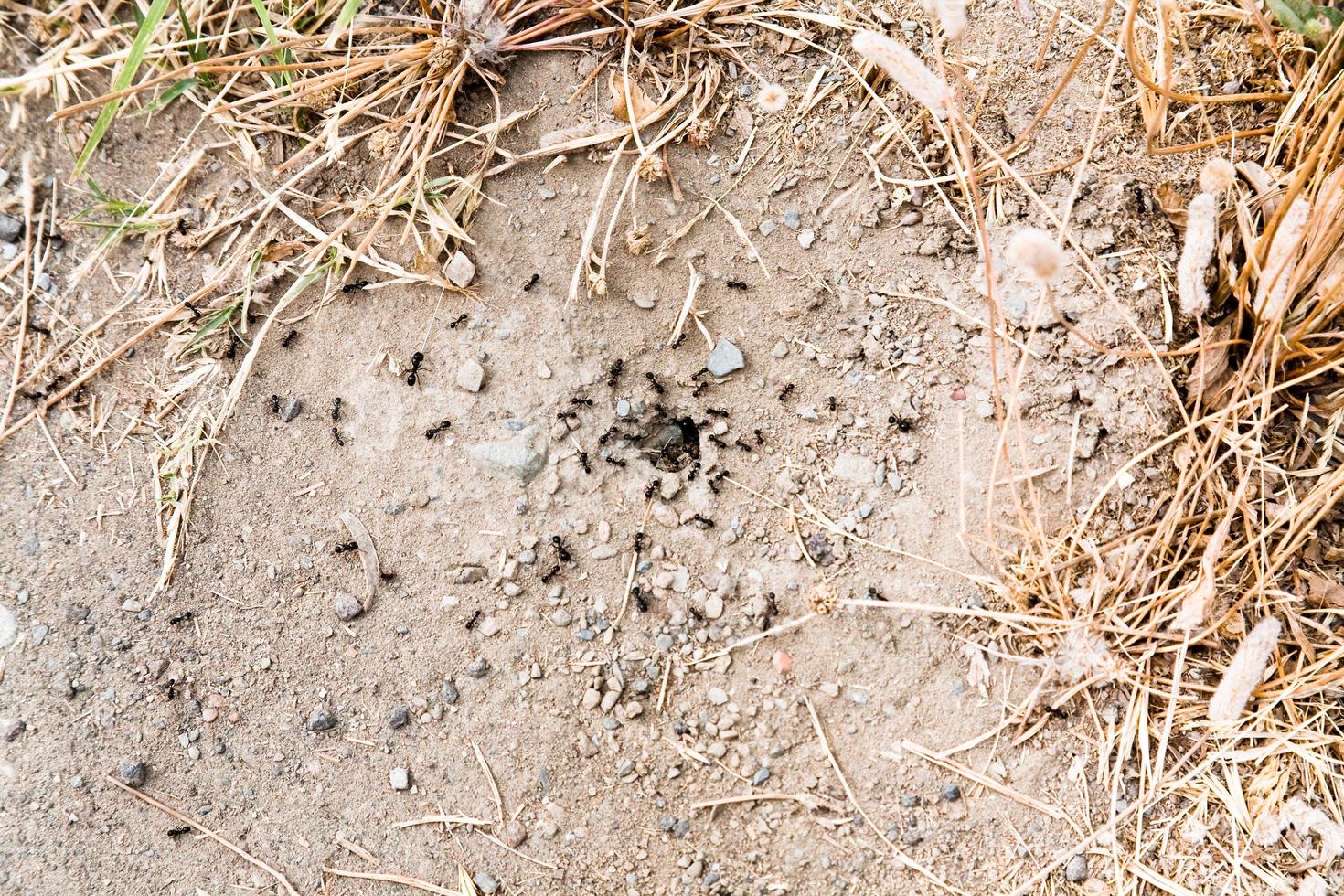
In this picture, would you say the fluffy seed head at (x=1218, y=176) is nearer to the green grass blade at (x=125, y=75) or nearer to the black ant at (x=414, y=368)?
the black ant at (x=414, y=368)

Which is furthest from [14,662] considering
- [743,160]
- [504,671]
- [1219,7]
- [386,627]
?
[1219,7]

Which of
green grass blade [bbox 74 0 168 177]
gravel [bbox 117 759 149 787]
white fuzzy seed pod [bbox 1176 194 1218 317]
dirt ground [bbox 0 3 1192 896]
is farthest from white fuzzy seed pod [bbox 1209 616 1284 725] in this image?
green grass blade [bbox 74 0 168 177]

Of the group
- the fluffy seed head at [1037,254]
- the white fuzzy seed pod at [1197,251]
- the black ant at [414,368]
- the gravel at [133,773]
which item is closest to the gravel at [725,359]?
the black ant at [414,368]

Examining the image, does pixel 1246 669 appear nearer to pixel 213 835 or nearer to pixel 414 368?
pixel 414 368

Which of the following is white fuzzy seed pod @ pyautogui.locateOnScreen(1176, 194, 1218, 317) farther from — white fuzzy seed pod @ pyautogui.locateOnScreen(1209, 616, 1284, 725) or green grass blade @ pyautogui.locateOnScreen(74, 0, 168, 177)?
green grass blade @ pyautogui.locateOnScreen(74, 0, 168, 177)

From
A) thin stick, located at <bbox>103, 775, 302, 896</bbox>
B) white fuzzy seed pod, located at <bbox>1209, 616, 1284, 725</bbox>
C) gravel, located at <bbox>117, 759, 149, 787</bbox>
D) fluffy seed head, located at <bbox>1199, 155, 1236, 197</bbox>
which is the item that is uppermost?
fluffy seed head, located at <bbox>1199, 155, 1236, 197</bbox>

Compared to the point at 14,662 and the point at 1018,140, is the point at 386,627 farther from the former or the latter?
the point at 1018,140
